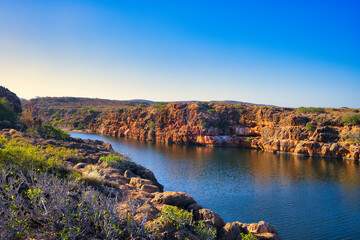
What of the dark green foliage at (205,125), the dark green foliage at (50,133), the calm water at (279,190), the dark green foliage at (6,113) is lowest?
the calm water at (279,190)

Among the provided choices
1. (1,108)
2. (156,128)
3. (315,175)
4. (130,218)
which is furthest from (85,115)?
(130,218)

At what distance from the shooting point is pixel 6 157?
979cm

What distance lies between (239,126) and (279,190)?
33.3 meters

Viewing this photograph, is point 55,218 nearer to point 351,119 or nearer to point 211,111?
point 351,119

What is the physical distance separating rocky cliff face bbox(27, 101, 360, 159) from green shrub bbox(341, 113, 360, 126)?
20 centimetres

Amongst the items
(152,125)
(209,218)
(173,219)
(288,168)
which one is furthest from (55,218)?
(152,125)

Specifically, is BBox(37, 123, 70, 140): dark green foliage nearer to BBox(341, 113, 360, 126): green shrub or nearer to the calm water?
the calm water

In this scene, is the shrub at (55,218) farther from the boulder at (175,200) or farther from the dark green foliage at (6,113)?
the dark green foliage at (6,113)

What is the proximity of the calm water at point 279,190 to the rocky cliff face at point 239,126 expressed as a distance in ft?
22.3

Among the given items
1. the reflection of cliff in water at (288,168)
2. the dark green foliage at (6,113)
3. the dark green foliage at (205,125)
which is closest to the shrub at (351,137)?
the reflection of cliff in water at (288,168)

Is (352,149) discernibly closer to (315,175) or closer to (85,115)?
(315,175)

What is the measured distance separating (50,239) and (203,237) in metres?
4.65

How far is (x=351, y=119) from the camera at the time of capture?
41812 millimetres

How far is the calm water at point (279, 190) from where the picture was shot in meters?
14.5
